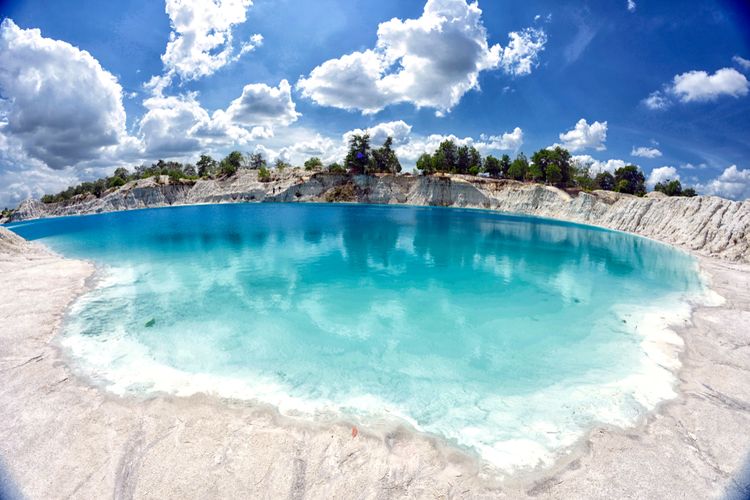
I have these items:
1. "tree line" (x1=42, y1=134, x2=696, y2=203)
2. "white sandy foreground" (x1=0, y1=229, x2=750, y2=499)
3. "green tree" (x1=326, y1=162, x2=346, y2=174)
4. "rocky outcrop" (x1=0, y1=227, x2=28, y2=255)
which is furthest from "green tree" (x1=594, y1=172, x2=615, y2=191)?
"rocky outcrop" (x1=0, y1=227, x2=28, y2=255)

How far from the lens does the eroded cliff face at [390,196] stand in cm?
5950

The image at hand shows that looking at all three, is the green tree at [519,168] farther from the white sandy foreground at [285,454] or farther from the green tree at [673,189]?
the white sandy foreground at [285,454]

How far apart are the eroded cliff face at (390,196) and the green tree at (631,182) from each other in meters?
22.7

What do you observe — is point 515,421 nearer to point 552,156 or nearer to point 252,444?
point 252,444

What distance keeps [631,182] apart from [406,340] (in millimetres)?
108349

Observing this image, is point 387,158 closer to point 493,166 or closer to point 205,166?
point 493,166

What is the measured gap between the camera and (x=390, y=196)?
9950 centimetres

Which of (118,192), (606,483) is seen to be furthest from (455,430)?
(118,192)

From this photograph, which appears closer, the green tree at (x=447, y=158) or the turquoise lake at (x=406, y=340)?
the turquoise lake at (x=406, y=340)

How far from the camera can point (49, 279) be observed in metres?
16.9

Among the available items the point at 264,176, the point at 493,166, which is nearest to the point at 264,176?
the point at 264,176

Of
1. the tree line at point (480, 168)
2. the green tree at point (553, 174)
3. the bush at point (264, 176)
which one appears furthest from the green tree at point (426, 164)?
the bush at point (264, 176)

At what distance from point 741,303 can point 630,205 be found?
48438mm

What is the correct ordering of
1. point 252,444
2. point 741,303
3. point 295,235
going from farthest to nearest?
point 295,235, point 741,303, point 252,444
